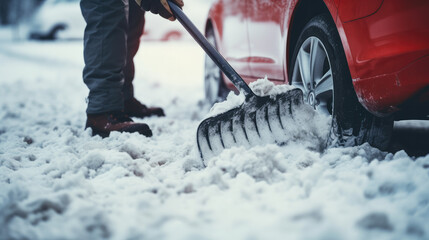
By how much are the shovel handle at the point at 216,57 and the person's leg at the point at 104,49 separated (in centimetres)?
45

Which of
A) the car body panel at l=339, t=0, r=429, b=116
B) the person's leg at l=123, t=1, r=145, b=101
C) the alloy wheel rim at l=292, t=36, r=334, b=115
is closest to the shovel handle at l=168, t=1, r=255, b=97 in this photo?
the alloy wheel rim at l=292, t=36, r=334, b=115

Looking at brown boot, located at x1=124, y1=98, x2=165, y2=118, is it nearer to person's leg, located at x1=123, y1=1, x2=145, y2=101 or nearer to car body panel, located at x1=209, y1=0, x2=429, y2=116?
person's leg, located at x1=123, y1=1, x2=145, y2=101

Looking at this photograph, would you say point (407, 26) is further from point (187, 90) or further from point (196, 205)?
point (187, 90)

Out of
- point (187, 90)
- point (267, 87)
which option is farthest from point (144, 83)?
point (267, 87)

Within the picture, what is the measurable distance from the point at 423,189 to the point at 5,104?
442 cm

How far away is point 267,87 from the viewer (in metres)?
2.23

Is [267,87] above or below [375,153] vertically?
above

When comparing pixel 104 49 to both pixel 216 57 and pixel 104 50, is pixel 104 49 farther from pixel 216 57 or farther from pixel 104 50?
pixel 216 57

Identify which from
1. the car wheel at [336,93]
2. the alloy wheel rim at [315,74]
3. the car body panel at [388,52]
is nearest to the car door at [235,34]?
the alloy wheel rim at [315,74]

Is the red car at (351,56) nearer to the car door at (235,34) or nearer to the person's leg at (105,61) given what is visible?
the car door at (235,34)

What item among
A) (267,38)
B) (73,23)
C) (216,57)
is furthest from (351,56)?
(73,23)

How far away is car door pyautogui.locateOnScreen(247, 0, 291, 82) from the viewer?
254cm

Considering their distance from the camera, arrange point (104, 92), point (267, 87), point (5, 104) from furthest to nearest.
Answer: point (5, 104) < point (104, 92) < point (267, 87)

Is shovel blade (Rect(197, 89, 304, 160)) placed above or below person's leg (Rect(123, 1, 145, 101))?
below
